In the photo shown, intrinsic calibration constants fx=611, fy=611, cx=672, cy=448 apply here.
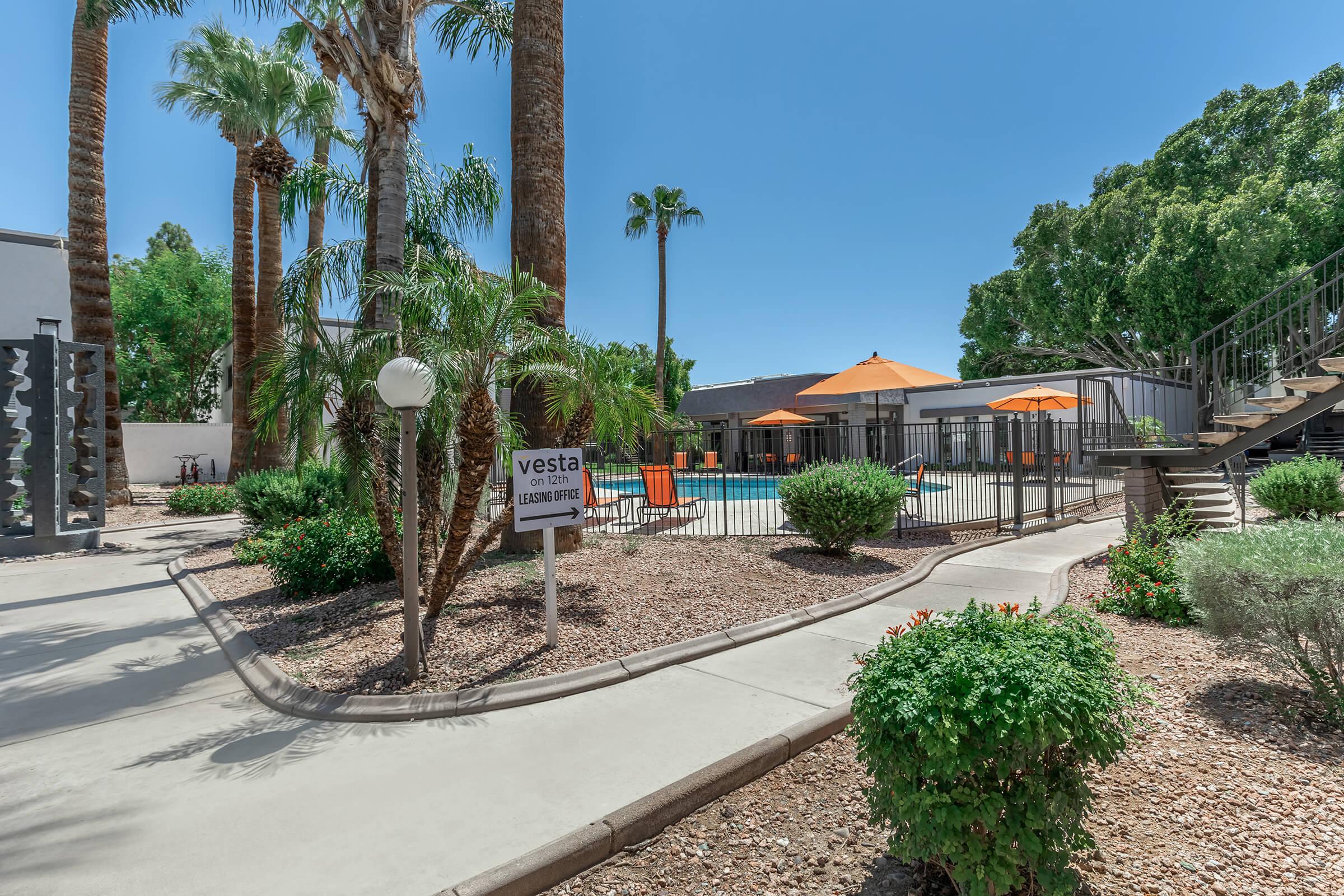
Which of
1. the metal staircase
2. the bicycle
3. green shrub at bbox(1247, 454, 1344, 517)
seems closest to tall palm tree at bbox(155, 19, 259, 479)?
the bicycle

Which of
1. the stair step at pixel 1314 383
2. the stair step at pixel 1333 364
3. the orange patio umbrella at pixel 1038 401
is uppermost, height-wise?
the orange patio umbrella at pixel 1038 401

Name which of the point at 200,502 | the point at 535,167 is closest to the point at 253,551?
the point at 535,167

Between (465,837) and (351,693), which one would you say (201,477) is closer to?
(351,693)

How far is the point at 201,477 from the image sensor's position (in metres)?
24.4

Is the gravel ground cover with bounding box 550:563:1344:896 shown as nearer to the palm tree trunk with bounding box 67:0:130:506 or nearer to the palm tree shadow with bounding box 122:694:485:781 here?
the palm tree shadow with bounding box 122:694:485:781

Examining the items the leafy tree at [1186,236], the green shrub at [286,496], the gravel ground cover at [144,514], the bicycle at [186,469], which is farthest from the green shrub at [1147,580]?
the bicycle at [186,469]

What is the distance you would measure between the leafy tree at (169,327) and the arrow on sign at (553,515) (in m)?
33.0

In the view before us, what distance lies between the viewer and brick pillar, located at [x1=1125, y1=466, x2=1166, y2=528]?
7.68 m

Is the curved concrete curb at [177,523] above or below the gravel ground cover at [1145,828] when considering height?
above

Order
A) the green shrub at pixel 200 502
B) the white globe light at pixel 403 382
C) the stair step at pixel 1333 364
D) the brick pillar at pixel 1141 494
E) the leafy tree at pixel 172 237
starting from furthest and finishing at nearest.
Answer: the leafy tree at pixel 172 237 → the green shrub at pixel 200 502 → the brick pillar at pixel 1141 494 → the stair step at pixel 1333 364 → the white globe light at pixel 403 382

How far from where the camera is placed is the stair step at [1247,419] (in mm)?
7578

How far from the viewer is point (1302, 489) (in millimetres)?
9125

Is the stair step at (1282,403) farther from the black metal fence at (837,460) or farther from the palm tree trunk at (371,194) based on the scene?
the palm tree trunk at (371,194)

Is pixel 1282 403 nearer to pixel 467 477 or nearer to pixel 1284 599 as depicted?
pixel 1284 599
